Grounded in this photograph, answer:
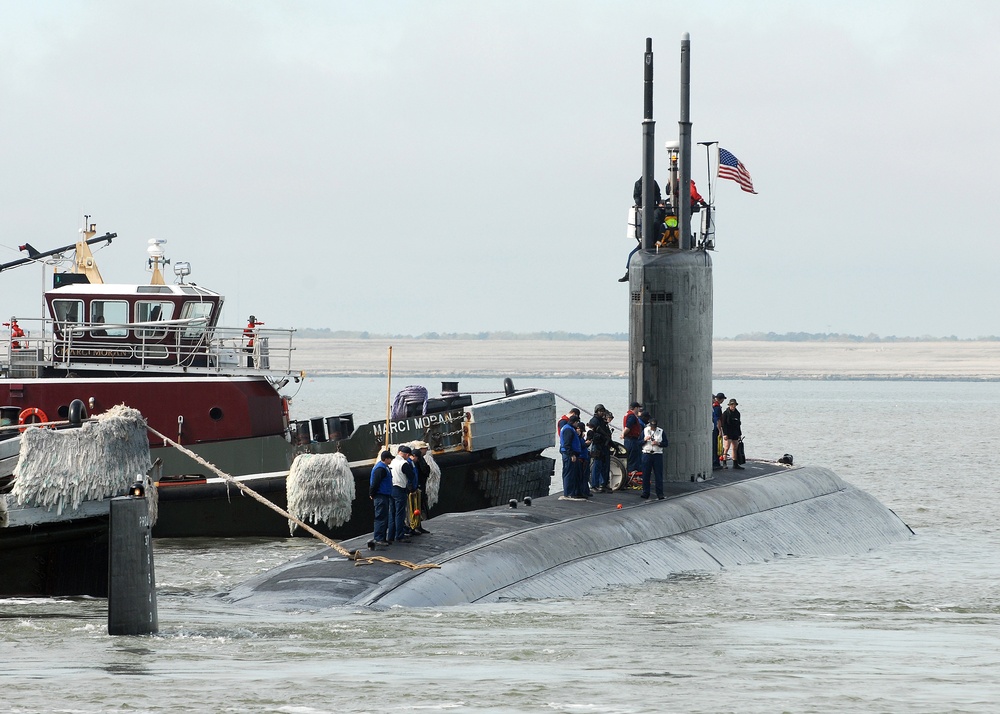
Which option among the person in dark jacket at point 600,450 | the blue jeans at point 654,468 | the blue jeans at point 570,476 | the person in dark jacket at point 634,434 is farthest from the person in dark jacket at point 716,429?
the blue jeans at point 570,476

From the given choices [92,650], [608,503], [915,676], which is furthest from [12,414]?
[915,676]

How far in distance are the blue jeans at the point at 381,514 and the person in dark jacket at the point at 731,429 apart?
10.3 m

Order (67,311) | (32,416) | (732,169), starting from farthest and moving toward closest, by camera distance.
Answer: (67,311)
(32,416)
(732,169)

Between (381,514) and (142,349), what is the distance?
533 inches

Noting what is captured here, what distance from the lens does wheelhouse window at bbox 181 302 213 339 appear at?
30203 millimetres

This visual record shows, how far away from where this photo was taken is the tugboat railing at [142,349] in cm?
2883

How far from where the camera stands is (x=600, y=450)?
22188 mm

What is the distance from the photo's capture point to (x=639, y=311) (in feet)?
72.4

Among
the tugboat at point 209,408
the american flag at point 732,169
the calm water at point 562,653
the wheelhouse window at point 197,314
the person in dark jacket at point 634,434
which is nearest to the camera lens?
the calm water at point 562,653

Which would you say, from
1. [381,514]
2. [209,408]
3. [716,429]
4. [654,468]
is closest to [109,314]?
[209,408]

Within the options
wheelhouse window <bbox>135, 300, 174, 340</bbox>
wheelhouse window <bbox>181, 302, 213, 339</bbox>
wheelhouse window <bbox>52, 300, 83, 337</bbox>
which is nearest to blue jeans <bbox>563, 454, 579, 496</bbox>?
wheelhouse window <bbox>181, 302, 213, 339</bbox>

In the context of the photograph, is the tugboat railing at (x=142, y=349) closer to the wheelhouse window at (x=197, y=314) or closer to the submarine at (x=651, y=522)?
the wheelhouse window at (x=197, y=314)

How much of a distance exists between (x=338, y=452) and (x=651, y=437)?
31.2 feet

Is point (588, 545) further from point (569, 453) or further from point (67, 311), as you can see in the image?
point (67, 311)
